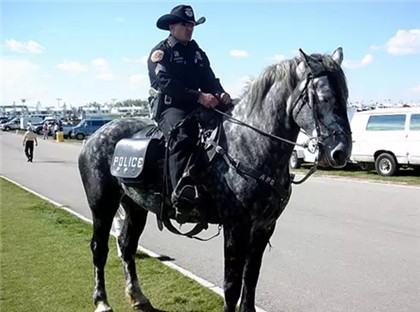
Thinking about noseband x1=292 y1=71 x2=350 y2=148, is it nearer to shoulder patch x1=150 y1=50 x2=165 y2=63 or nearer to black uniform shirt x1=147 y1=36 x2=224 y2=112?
black uniform shirt x1=147 y1=36 x2=224 y2=112

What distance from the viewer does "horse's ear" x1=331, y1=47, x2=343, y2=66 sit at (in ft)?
13.8

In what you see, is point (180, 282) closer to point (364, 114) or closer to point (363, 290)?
point (363, 290)

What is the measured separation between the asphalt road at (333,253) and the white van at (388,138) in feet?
13.8

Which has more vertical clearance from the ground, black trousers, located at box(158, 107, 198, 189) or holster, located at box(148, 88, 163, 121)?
holster, located at box(148, 88, 163, 121)

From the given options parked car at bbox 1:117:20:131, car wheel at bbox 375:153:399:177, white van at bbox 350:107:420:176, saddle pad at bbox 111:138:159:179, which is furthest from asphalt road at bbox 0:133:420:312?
parked car at bbox 1:117:20:131

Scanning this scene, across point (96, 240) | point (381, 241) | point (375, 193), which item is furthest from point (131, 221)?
point (375, 193)

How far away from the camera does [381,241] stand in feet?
29.2

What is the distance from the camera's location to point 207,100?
4.61 metres

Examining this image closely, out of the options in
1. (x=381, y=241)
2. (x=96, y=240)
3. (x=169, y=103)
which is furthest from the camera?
(x=381, y=241)

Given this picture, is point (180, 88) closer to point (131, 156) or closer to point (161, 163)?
point (161, 163)

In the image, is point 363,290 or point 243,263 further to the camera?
point 363,290

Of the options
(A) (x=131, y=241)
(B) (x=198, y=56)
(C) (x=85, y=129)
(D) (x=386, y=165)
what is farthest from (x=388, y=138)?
(C) (x=85, y=129)

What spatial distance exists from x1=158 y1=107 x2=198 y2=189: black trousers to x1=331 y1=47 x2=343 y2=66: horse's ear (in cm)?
131

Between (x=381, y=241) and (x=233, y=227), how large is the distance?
5397 millimetres
